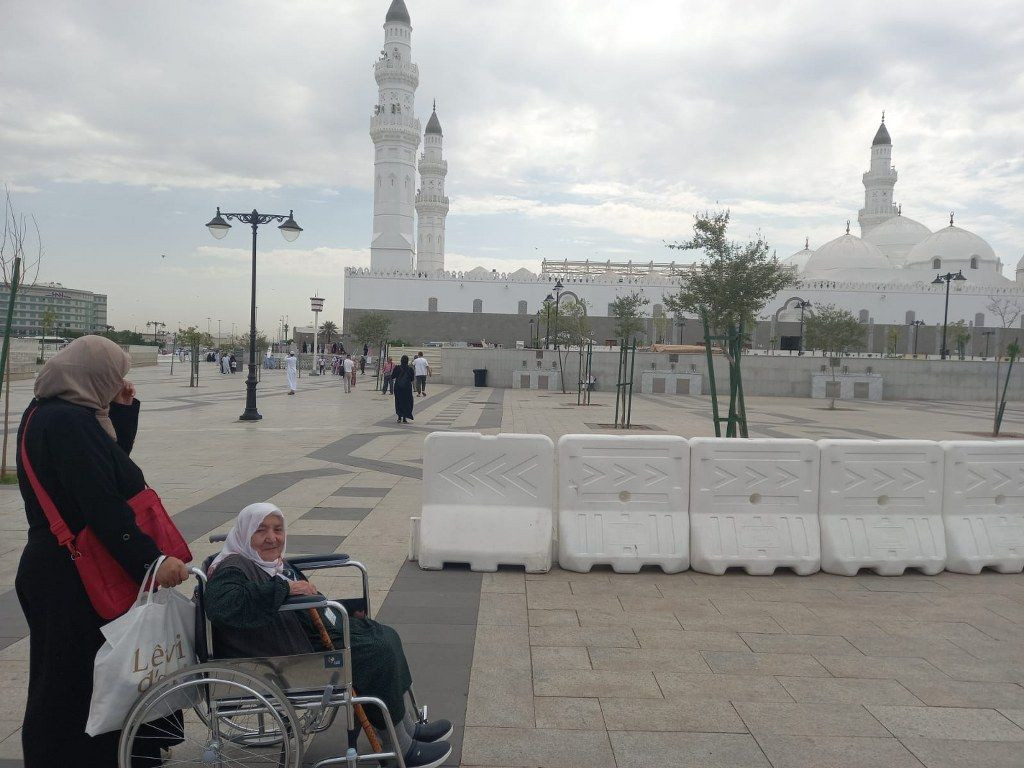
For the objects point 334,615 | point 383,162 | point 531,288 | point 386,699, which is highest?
point 383,162

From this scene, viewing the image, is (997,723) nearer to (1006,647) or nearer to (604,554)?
(1006,647)

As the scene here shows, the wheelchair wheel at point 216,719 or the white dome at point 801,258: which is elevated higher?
the white dome at point 801,258

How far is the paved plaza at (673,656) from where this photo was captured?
3166 mm

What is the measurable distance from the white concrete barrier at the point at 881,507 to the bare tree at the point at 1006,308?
7346 centimetres

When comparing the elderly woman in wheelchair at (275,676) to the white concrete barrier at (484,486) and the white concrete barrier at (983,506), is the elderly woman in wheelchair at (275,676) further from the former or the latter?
the white concrete barrier at (983,506)

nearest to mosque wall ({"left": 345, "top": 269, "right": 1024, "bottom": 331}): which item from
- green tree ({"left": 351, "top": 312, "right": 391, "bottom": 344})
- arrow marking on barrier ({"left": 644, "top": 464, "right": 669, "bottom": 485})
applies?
green tree ({"left": 351, "top": 312, "right": 391, "bottom": 344})

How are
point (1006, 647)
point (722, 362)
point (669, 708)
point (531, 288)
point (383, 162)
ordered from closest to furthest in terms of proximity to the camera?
point (669, 708)
point (1006, 647)
point (722, 362)
point (383, 162)
point (531, 288)

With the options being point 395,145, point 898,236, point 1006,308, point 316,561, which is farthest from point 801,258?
point 316,561

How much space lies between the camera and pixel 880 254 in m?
72.6

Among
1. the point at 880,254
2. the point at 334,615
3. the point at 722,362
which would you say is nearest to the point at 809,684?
the point at 334,615

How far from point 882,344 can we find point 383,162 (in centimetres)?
4870

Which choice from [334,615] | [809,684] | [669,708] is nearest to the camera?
[334,615]

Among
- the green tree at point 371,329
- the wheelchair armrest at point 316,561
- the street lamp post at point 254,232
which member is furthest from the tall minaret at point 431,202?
the wheelchair armrest at point 316,561

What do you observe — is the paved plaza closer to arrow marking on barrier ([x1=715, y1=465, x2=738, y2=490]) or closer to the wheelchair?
the wheelchair
